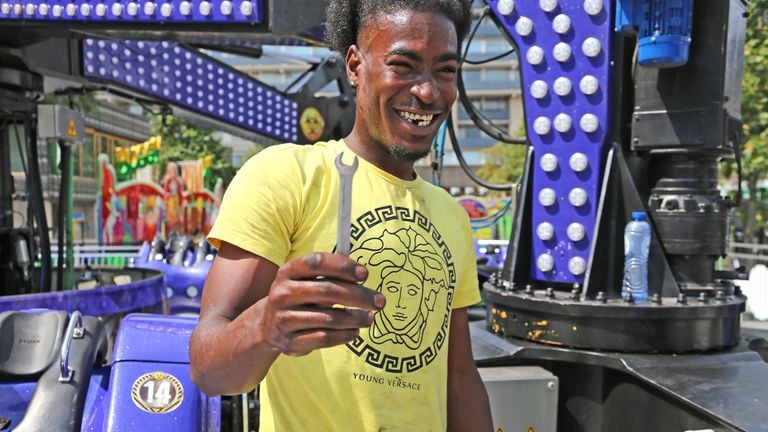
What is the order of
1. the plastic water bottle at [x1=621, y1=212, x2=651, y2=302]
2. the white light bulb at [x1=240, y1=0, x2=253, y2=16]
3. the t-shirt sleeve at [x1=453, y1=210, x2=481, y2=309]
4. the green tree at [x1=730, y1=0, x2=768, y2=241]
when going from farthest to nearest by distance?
the green tree at [x1=730, y1=0, x2=768, y2=241]
the white light bulb at [x1=240, y1=0, x2=253, y2=16]
the plastic water bottle at [x1=621, y1=212, x2=651, y2=302]
the t-shirt sleeve at [x1=453, y1=210, x2=481, y2=309]

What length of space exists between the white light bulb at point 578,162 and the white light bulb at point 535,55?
18.6 inches

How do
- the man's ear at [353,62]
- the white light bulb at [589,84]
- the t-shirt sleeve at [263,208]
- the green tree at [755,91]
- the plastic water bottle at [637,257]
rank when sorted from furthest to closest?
the green tree at [755,91] → the white light bulb at [589,84] → the plastic water bottle at [637,257] → the man's ear at [353,62] → the t-shirt sleeve at [263,208]

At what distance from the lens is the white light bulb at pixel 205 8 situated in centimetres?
489

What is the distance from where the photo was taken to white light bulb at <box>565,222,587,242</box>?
308 centimetres

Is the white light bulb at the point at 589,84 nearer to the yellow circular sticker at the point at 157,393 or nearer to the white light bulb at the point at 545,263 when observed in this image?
the white light bulb at the point at 545,263

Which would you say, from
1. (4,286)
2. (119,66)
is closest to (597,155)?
(4,286)

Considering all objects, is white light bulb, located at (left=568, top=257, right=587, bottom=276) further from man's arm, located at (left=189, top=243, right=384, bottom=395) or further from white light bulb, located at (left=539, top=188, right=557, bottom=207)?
man's arm, located at (left=189, top=243, right=384, bottom=395)

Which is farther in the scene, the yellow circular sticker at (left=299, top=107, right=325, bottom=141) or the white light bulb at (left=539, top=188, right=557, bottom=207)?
the yellow circular sticker at (left=299, top=107, right=325, bottom=141)

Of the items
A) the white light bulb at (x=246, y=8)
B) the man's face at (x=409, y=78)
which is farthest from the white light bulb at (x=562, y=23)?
the white light bulb at (x=246, y=8)

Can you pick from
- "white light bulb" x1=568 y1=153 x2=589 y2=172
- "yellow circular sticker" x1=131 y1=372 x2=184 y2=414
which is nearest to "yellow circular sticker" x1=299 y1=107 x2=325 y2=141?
"white light bulb" x1=568 y1=153 x2=589 y2=172

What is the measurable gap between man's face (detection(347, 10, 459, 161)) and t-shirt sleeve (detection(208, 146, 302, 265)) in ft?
0.80

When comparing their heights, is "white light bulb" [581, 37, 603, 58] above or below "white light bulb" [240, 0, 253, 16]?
below

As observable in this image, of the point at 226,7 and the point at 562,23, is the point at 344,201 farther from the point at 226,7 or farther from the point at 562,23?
the point at 226,7

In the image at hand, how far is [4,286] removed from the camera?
7.08 metres
